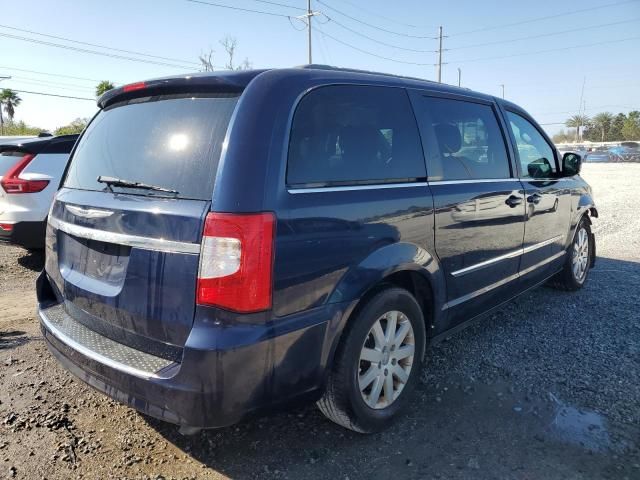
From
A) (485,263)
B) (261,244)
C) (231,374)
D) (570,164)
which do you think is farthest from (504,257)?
(231,374)

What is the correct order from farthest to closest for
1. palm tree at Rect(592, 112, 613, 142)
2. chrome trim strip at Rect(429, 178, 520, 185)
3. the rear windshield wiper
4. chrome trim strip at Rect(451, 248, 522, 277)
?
1. palm tree at Rect(592, 112, 613, 142)
2. chrome trim strip at Rect(451, 248, 522, 277)
3. chrome trim strip at Rect(429, 178, 520, 185)
4. the rear windshield wiper

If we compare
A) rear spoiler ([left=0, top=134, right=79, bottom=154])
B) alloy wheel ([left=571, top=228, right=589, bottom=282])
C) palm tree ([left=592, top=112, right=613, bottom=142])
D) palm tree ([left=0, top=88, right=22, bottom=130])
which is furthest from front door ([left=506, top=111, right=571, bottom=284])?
palm tree ([left=592, top=112, right=613, bottom=142])

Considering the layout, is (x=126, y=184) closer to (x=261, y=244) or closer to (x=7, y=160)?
(x=261, y=244)

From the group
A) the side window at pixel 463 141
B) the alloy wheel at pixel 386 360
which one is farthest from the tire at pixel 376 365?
the side window at pixel 463 141

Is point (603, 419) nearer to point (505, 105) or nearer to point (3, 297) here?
point (505, 105)

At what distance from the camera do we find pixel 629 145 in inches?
1548

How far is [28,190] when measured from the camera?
5.82 meters

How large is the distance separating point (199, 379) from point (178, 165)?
0.95 metres

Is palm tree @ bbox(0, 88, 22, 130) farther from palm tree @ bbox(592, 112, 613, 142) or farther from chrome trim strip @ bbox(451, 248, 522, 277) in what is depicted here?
palm tree @ bbox(592, 112, 613, 142)

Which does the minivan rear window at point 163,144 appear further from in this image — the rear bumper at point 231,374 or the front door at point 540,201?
the front door at point 540,201

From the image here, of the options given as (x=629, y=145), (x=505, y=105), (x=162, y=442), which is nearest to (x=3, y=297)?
(x=162, y=442)

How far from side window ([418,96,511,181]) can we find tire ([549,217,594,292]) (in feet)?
5.71

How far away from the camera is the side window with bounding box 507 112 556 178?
412 cm

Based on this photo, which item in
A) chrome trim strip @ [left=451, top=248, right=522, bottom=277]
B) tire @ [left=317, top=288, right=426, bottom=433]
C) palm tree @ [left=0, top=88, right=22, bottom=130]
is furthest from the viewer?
palm tree @ [left=0, top=88, right=22, bottom=130]
